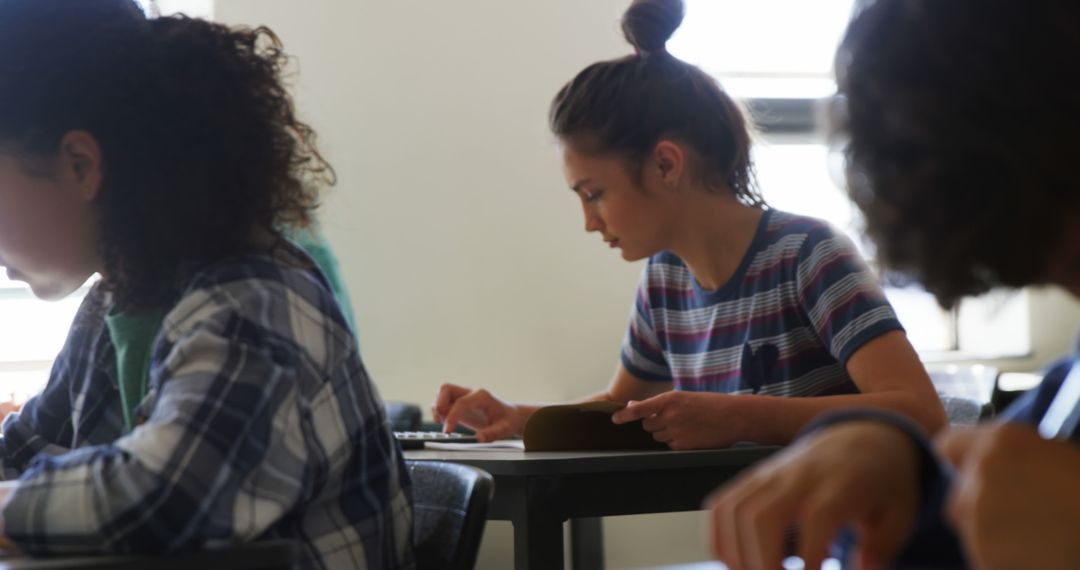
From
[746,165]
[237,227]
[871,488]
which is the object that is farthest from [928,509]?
[746,165]

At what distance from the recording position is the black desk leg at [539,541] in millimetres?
1505

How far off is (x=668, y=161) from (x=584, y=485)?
2.32ft

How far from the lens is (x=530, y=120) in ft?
11.2

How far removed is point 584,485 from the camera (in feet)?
5.02

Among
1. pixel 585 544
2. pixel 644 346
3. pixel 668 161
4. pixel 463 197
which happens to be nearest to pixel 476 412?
pixel 644 346

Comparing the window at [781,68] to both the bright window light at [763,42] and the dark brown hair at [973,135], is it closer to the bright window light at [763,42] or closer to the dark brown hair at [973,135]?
the bright window light at [763,42]

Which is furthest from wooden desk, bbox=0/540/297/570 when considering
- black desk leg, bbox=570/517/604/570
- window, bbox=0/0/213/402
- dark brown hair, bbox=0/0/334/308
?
window, bbox=0/0/213/402

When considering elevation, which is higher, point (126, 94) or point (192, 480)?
point (126, 94)

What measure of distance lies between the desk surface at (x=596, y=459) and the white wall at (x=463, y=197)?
5.39 ft

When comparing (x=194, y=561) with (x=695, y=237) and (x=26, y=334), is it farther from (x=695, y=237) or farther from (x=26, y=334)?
(x=26, y=334)

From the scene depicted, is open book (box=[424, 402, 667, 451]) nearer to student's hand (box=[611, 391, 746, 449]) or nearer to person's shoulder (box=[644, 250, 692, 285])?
student's hand (box=[611, 391, 746, 449])

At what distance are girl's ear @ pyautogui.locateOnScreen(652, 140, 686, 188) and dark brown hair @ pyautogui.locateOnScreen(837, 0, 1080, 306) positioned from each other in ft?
4.88

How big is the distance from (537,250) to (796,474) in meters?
2.90

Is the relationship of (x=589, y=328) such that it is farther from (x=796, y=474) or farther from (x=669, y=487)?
(x=796, y=474)
